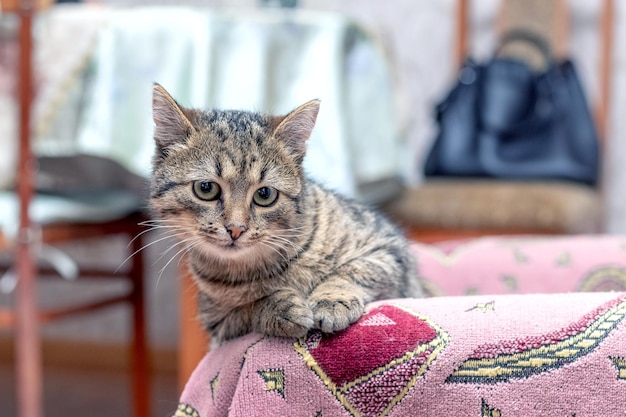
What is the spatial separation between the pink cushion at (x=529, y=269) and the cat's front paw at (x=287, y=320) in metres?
0.46

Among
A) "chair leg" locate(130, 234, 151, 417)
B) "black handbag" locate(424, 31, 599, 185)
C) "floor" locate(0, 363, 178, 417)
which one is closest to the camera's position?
"chair leg" locate(130, 234, 151, 417)

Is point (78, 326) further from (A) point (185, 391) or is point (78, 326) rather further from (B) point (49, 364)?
(A) point (185, 391)

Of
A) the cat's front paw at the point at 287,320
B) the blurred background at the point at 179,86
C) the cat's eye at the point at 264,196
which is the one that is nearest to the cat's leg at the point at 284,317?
the cat's front paw at the point at 287,320

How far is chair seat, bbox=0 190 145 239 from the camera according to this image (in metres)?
1.40

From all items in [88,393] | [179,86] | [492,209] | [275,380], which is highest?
[179,86]

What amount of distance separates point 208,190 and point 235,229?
61mm

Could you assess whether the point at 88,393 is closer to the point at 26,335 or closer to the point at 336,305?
the point at 26,335

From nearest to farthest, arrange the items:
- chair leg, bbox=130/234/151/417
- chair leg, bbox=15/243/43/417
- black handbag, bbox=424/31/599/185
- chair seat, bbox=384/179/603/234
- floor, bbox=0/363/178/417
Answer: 1. chair leg, bbox=15/243/43/417
2. chair seat, bbox=384/179/603/234
3. chair leg, bbox=130/234/151/417
4. black handbag, bbox=424/31/599/185
5. floor, bbox=0/363/178/417

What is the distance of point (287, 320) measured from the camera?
71cm

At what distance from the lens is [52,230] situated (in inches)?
55.9

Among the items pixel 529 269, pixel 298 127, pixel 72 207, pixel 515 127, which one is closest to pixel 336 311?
pixel 298 127

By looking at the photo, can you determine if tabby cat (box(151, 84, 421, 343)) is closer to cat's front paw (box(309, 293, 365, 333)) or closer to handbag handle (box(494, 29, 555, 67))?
cat's front paw (box(309, 293, 365, 333))

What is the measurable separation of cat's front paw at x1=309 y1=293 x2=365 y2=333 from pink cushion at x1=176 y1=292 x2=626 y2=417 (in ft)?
0.04

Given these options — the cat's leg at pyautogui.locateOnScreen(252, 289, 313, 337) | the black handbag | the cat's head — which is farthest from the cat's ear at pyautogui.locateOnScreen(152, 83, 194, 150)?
the black handbag
